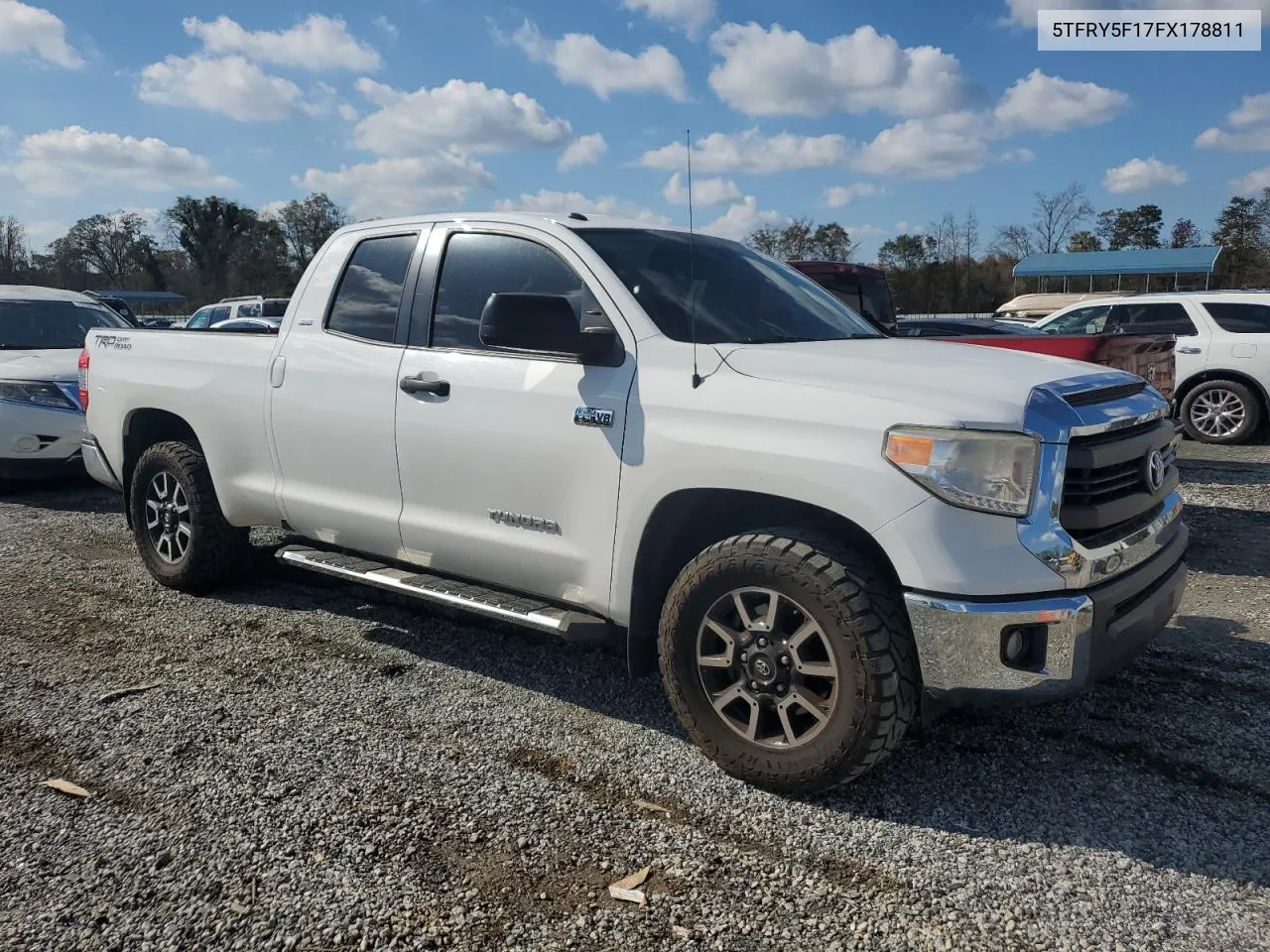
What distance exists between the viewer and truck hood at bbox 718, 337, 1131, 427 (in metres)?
2.84

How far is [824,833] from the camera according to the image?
296 centimetres

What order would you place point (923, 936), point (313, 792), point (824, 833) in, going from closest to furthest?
1. point (923, 936)
2. point (824, 833)
3. point (313, 792)

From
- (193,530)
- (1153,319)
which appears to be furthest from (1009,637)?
(1153,319)

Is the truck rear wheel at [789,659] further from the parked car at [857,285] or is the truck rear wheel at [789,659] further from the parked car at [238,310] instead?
the parked car at [238,310]

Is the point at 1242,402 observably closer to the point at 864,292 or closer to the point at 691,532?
the point at 864,292

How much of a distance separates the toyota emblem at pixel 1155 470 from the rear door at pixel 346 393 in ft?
9.47

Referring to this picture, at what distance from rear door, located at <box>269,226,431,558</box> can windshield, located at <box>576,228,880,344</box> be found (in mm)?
1048

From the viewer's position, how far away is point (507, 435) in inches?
146

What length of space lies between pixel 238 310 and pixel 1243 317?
2294cm

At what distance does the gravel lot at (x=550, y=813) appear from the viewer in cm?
253

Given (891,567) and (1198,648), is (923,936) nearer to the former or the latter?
(891,567)

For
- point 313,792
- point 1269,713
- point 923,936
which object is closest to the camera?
point 923,936

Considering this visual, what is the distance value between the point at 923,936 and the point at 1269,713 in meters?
2.22

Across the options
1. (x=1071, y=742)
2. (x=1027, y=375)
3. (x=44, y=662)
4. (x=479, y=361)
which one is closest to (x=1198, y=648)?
(x=1071, y=742)
